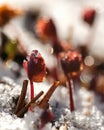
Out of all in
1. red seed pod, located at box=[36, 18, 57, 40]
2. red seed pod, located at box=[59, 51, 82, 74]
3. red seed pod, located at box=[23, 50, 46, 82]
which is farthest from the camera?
red seed pod, located at box=[36, 18, 57, 40]

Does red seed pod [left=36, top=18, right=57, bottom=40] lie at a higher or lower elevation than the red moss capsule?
lower

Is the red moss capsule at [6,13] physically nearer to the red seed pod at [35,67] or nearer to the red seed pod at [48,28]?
the red seed pod at [48,28]

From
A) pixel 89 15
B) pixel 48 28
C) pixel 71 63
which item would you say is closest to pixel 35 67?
pixel 71 63

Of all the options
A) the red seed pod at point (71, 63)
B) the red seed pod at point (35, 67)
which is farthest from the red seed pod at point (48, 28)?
the red seed pod at point (35, 67)

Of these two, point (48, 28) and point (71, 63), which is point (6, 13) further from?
point (71, 63)

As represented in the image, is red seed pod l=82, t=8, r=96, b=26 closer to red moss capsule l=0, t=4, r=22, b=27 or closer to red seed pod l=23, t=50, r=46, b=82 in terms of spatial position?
red moss capsule l=0, t=4, r=22, b=27

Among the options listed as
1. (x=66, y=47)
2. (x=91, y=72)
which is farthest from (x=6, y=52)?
(x=91, y=72)

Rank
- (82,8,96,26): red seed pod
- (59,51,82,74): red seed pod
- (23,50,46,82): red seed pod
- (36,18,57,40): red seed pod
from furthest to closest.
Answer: (82,8,96,26): red seed pod < (36,18,57,40): red seed pod < (59,51,82,74): red seed pod < (23,50,46,82): red seed pod

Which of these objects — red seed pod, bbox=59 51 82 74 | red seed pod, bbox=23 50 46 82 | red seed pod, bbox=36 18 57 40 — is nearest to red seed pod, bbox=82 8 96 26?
red seed pod, bbox=36 18 57 40
